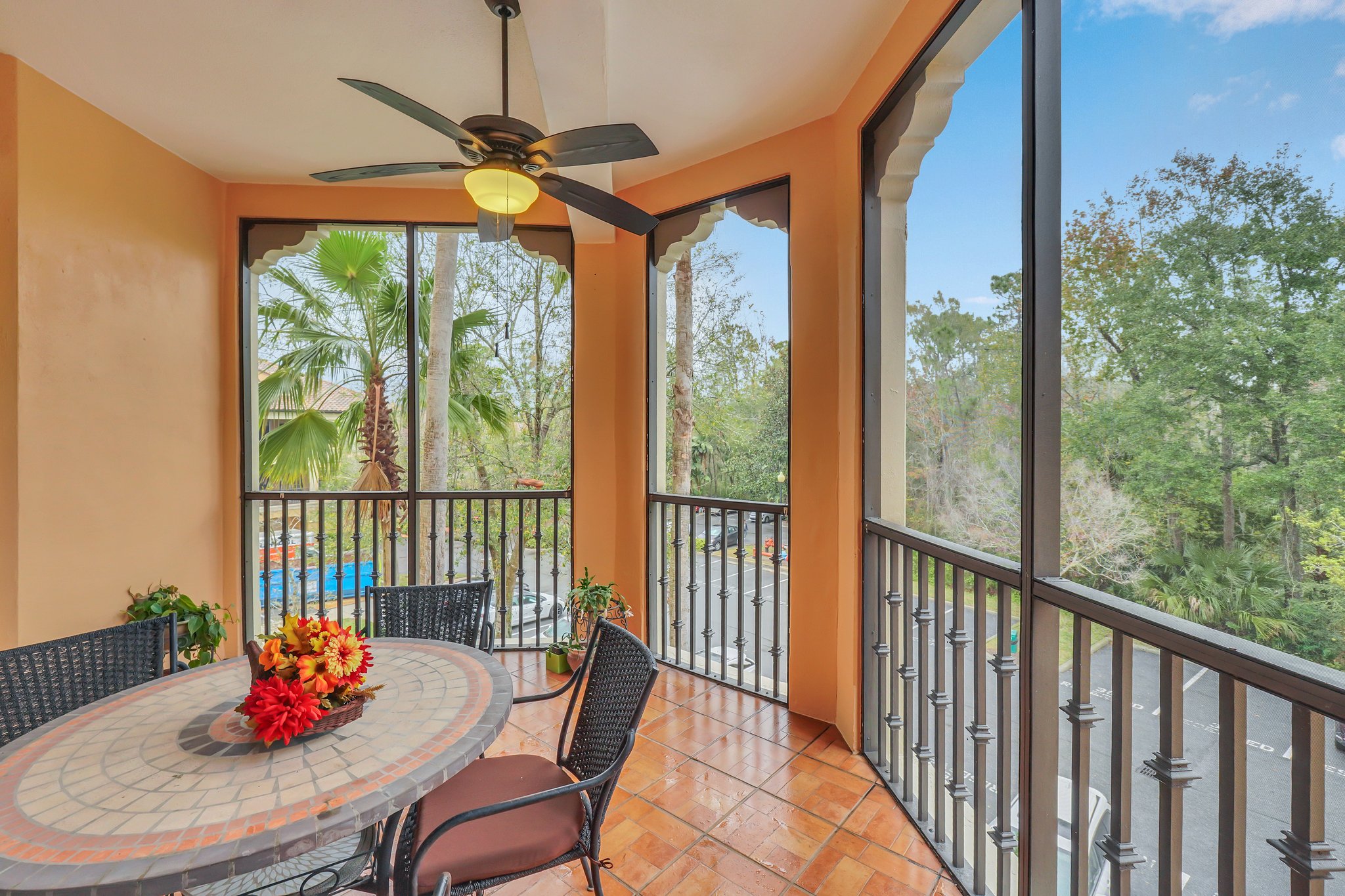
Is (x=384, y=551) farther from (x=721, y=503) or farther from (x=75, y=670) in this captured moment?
(x=721, y=503)

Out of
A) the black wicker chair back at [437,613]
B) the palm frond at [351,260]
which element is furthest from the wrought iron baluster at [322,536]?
the black wicker chair back at [437,613]

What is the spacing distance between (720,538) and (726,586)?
265 millimetres

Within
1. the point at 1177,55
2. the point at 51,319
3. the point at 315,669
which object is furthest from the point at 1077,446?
the point at 51,319

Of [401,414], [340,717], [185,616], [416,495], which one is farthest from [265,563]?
[340,717]

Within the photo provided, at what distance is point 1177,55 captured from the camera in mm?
1099

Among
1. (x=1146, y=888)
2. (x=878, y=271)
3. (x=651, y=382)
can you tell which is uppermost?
(x=878, y=271)

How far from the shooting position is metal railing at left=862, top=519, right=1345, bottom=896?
2.83ft

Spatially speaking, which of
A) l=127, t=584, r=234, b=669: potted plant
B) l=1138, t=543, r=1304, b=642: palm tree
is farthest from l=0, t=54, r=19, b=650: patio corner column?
l=1138, t=543, r=1304, b=642: palm tree

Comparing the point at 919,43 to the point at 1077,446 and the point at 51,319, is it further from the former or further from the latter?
the point at 51,319

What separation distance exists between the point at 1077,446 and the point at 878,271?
4.14ft

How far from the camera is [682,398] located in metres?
3.42

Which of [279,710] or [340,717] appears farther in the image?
[340,717]

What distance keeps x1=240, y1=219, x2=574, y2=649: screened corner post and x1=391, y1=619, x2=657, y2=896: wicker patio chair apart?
1849 millimetres

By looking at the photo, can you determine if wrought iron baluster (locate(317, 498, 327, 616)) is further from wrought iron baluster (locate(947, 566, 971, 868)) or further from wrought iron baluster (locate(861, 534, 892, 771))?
wrought iron baluster (locate(947, 566, 971, 868))
